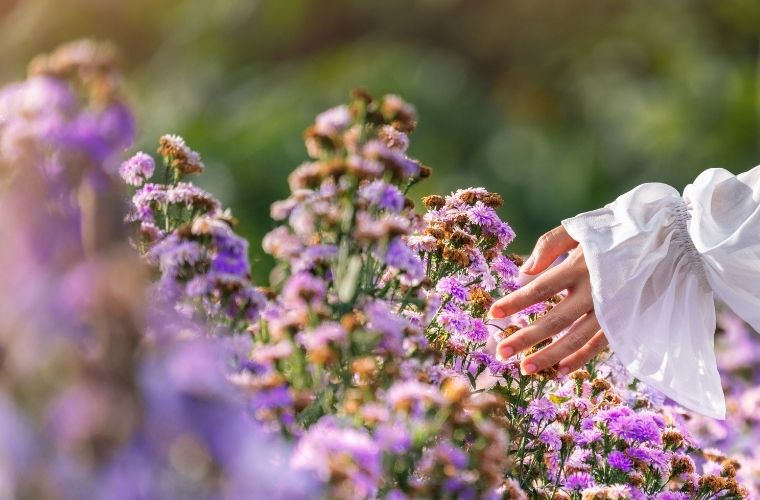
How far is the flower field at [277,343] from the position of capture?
825 millimetres

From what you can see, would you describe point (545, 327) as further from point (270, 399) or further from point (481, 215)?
point (270, 399)

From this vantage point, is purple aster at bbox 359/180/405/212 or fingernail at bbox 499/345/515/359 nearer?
purple aster at bbox 359/180/405/212

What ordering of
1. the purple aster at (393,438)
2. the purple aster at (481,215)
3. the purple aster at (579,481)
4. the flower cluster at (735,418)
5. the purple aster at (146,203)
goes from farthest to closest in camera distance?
the flower cluster at (735,418), the purple aster at (481,215), the purple aster at (579,481), the purple aster at (146,203), the purple aster at (393,438)

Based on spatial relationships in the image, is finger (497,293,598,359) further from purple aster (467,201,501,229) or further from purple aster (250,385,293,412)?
purple aster (250,385,293,412)

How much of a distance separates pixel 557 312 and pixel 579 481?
0.96 feet

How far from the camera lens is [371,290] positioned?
1.39 m

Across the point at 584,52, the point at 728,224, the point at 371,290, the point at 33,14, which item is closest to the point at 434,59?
the point at 584,52

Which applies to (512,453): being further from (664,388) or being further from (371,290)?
(371,290)

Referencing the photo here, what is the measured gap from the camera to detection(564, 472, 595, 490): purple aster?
170 centimetres

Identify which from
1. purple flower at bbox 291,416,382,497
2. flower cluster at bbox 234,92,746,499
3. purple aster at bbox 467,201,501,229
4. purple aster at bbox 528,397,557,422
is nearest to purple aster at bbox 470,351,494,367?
flower cluster at bbox 234,92,746,499

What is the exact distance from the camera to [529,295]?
1771 millimetres

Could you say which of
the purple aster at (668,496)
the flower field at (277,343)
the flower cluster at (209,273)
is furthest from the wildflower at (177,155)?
the purple aster at (668,496)

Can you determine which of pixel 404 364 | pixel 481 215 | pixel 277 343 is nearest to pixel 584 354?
pixel 481 215

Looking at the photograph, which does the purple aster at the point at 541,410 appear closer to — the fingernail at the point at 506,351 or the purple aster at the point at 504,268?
the fingernail at the point at 506,351
